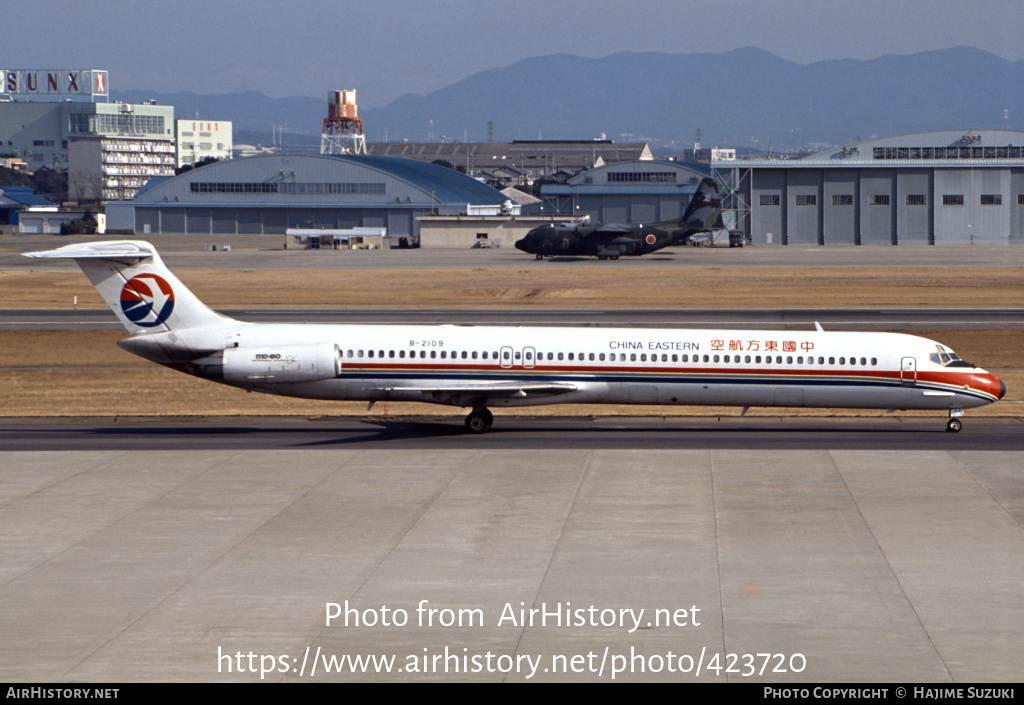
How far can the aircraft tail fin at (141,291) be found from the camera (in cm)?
3606

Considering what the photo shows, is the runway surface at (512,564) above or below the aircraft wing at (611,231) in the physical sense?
below

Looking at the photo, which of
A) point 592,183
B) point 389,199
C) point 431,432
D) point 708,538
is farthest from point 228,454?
point 592,183

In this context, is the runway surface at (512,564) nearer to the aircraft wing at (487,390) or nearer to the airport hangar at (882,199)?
the aircraft wing at (487,390)

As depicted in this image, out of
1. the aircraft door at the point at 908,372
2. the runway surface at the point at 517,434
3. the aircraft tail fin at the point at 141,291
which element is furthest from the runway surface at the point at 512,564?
the aircraft tail fin at the point at 141,291

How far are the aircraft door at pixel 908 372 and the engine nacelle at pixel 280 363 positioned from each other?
18.1 m

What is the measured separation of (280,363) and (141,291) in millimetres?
5266

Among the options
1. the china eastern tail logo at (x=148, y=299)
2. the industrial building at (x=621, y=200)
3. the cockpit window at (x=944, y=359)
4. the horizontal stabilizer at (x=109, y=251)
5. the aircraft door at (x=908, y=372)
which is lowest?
the aircraft door at (x=908, y=372)

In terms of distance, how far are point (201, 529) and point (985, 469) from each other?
68.3ft

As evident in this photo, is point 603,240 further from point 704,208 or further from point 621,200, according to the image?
point 621,200

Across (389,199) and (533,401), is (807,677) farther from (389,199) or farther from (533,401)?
(389,199)

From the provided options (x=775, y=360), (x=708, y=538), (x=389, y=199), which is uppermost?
(x=389, y=199)

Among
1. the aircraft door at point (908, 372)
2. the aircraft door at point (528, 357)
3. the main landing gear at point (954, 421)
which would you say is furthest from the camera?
the main landing gear at point (954, 421)

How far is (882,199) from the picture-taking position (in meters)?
135

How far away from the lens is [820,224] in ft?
448
